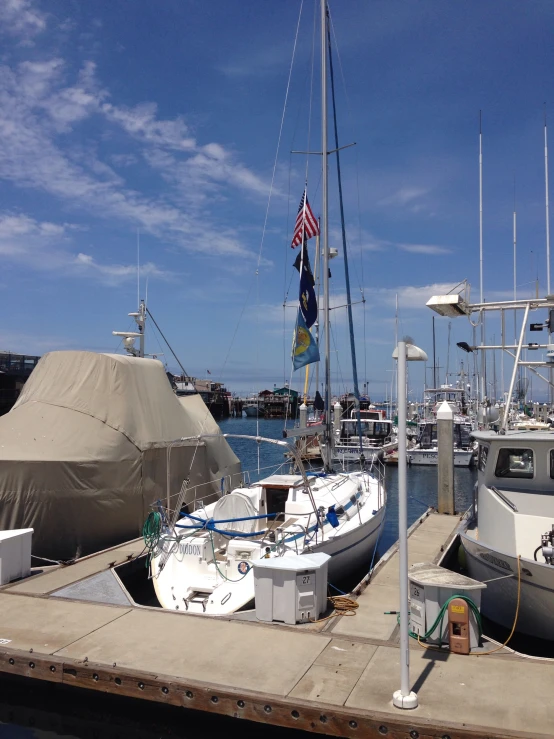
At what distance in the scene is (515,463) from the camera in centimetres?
1097

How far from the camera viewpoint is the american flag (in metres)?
18.0

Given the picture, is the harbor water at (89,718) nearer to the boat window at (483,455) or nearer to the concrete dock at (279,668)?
the concrete dock at (279,668)

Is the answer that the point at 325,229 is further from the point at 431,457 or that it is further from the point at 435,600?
the point at 431,457

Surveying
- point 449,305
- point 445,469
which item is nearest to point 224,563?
point 449,305

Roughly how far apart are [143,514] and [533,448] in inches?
333

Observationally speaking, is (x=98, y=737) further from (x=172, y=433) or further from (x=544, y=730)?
(x=172, y=433)

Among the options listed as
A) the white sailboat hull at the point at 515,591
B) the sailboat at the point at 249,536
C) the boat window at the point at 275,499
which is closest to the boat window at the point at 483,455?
the white sailboat hull at the point at 515,591

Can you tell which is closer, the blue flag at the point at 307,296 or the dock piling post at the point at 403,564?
the dock piling post at the point at 403,564

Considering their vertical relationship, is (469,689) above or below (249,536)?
below

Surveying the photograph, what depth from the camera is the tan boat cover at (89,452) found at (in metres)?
12.5

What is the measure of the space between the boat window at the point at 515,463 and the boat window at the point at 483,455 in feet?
1.39

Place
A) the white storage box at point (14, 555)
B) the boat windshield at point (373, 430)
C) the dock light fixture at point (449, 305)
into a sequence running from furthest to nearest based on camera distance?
the boat windshield at point (373, 430), the dock light fixture at point (449, 305), the white storage box at point (14, 555)

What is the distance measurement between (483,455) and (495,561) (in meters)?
3.13

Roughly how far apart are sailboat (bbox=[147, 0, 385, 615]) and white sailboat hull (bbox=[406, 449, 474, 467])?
86.4 feet
